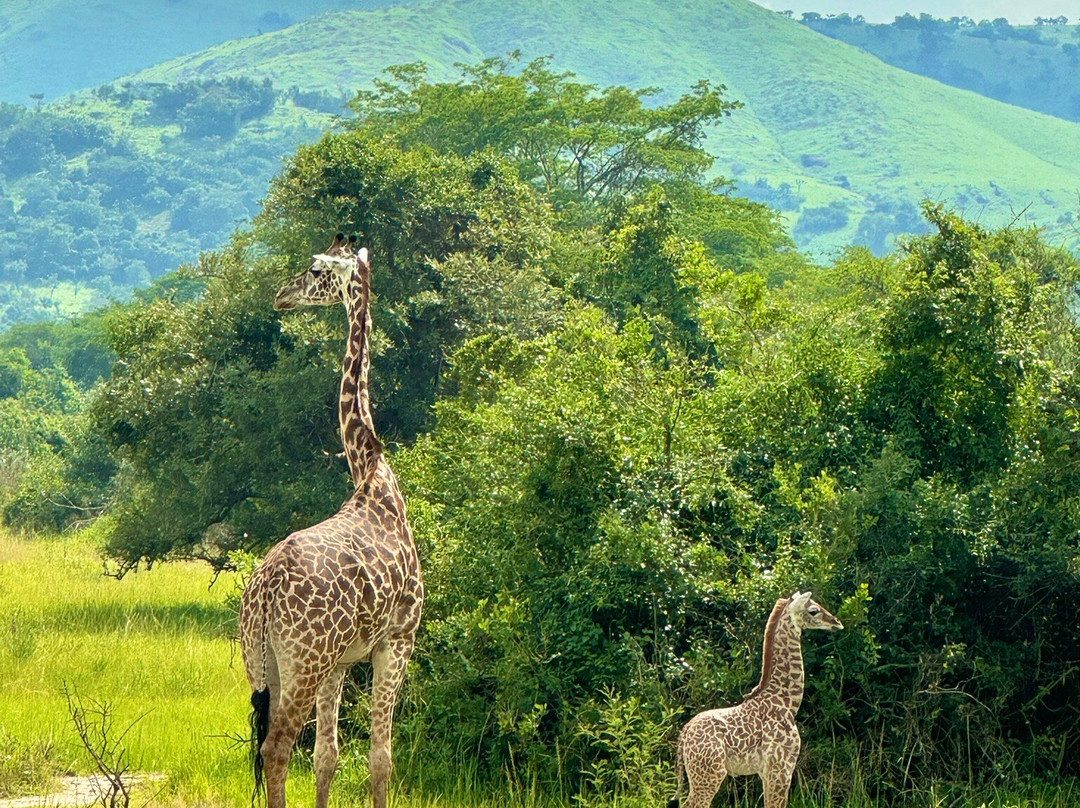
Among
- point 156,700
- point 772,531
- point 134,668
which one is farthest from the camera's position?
point 134,668

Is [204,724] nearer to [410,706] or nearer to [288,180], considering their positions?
[410,706]

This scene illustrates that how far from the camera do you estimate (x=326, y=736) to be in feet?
27.8

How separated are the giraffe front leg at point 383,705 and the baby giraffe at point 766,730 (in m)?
1.51

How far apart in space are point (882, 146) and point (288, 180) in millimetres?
182752

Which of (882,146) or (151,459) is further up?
(151,459)

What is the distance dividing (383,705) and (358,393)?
1.71m

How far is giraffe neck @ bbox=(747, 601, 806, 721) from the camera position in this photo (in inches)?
332

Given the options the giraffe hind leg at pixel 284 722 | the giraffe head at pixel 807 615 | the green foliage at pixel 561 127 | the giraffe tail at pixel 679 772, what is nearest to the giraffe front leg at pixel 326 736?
the giraffe hind leg at pixel 284 722

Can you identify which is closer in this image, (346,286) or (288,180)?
→ (346,286)

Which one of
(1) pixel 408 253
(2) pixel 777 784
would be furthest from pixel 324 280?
(1) pixel 408 253

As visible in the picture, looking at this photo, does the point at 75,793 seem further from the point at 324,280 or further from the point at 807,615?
the point at 807,615

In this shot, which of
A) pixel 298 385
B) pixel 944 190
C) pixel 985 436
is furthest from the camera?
pixel 944 190

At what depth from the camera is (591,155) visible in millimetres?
43250

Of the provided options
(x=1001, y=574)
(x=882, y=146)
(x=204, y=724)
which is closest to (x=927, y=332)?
(x=1001, y=574)
